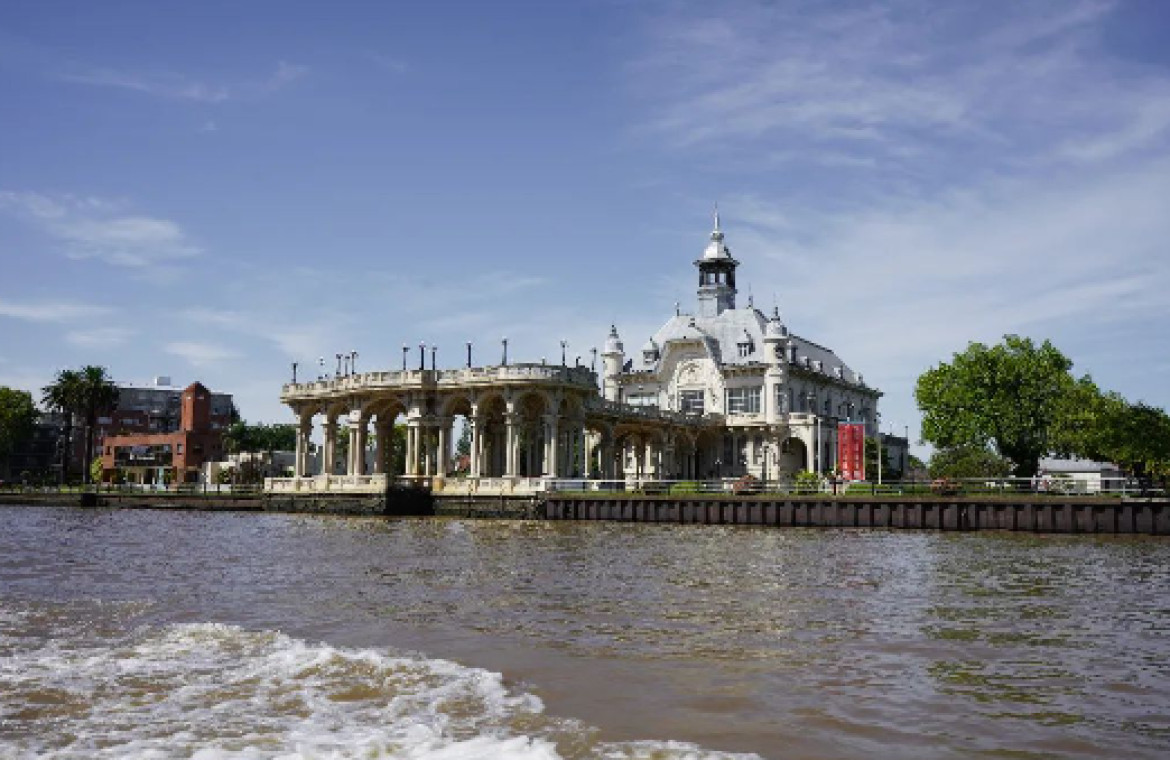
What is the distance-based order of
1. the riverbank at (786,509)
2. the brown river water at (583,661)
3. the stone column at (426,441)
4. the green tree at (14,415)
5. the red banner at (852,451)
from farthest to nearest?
the green tree at (14,415)
the stone column at (426,441)
the red banner at (852,451)
the riverbank at (786,509)
the brown river water at (583,661)

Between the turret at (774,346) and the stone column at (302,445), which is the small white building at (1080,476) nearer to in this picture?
the turret at (774,346)

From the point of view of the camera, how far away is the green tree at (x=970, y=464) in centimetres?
6906

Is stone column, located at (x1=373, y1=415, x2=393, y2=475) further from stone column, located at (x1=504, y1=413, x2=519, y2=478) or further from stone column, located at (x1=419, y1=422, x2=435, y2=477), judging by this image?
stone column, located at (x1=504, y1=413, x2=519, y2=478)

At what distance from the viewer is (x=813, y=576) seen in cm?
2525

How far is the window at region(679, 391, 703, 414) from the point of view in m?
Result: 93.3

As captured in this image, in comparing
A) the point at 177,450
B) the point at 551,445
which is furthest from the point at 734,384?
the point at 177,450

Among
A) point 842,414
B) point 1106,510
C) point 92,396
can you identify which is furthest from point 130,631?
point 92,396

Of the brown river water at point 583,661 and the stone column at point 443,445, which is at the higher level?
the stone column at point 443,445

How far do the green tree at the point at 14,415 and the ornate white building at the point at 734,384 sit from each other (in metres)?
78.7

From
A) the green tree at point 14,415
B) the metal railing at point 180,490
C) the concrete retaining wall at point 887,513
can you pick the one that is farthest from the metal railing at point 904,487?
the green tree at point 14,415

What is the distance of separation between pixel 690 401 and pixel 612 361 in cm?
Answer: 863

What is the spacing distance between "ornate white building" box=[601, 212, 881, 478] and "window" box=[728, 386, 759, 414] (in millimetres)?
87

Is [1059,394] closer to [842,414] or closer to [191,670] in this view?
[842,414]

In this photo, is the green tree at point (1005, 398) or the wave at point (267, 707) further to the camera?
the green tree at point (1005, 398)
